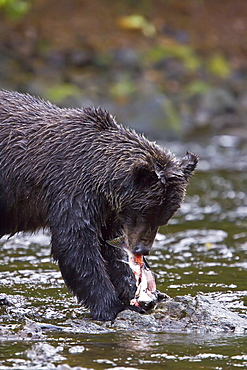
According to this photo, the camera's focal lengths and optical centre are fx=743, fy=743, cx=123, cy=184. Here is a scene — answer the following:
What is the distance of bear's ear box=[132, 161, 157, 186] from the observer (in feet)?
23.3

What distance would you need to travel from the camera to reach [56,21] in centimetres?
2688

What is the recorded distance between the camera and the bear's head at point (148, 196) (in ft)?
23.7

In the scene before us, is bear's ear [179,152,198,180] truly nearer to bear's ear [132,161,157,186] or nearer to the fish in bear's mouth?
bear's ear [132,161,157,186]

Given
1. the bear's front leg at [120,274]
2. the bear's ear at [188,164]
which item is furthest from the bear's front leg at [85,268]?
the bear's ear at [188,164]

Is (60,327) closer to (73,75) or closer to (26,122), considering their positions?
(26,122)

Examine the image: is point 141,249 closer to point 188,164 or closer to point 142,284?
point 142,284

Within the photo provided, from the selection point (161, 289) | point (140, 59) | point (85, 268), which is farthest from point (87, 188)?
point (140, 59)

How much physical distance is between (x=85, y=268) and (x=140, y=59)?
60.8ft

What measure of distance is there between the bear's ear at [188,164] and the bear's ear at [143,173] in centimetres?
45

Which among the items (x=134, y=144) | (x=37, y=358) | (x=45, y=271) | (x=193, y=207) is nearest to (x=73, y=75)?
(x=193, y=207)

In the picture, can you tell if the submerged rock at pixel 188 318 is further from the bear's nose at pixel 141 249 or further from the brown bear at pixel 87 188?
the bear's nose at pixel 141 249

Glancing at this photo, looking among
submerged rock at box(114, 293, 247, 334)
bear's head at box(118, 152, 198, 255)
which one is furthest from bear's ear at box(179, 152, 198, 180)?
submerged rock at box(114, 293, 247, 334)

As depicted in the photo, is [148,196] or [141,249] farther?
[141,249]

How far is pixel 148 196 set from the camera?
23.8 feet
